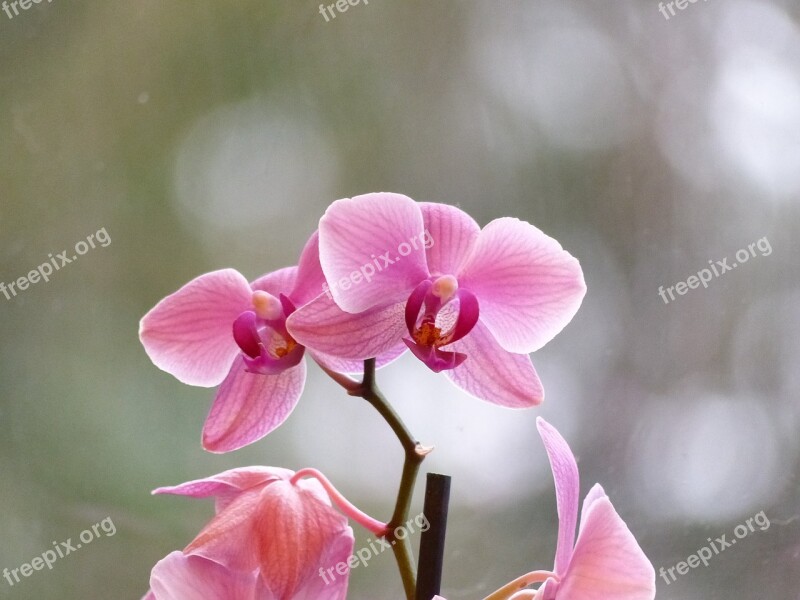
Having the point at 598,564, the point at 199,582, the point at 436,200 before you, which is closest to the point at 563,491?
the point at 598,564

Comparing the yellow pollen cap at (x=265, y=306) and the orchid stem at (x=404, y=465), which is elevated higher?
the yellow pollen cap at (x=265, y=306)

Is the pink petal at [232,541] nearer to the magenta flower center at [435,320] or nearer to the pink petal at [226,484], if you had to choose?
the pink petal at [226,484]

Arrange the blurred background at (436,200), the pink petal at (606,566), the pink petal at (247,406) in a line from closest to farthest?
the pink petal at (606,566) → the pink petal at (247,406) → the blurred background at (436,200)

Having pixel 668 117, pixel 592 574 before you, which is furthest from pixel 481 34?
pixel 592 574

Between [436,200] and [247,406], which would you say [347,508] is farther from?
[436,200]

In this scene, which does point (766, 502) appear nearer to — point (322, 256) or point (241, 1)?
point (322, 256)

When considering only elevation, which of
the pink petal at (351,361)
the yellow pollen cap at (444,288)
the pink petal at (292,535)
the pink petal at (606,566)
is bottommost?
the pink petal at (606,566)

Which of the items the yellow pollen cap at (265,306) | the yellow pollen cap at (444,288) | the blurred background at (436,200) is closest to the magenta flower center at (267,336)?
the yellow pollen cap at (265,306)
